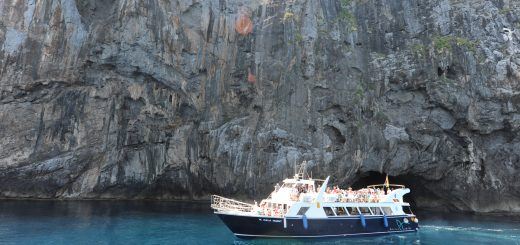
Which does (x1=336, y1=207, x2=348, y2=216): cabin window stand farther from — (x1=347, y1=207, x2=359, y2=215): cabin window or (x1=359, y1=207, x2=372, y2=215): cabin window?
(x1=359, y1=207, x2=372, y2=215): cabin window

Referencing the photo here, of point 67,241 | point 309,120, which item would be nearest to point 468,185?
point 309,120

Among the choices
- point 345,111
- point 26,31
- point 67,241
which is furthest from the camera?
point 345,111

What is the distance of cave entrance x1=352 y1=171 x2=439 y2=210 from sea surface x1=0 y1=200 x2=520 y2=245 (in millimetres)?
7814

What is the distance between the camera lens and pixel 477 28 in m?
52.1

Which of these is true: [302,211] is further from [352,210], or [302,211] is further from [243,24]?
[243,24]

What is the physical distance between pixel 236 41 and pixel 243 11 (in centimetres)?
387

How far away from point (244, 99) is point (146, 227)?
66.5 feet

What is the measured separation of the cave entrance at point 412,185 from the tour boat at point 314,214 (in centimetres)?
1692

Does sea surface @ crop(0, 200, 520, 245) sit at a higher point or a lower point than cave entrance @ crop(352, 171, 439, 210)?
lower

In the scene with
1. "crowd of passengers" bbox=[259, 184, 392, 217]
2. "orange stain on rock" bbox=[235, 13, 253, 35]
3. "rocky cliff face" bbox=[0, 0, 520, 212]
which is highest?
"orange stain on rock" bbox=[235, 13, 253, 35]

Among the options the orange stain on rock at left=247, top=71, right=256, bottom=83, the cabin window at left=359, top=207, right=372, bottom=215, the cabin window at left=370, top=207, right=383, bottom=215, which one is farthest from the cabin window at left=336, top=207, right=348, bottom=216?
the orange stain on rock at left=247, top=71, right=256, bottom=83

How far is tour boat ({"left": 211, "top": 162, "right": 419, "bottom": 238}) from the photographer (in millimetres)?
31188

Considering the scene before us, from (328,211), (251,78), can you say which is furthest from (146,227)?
(251,78)

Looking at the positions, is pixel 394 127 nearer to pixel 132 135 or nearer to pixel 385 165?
pixel 385 165
